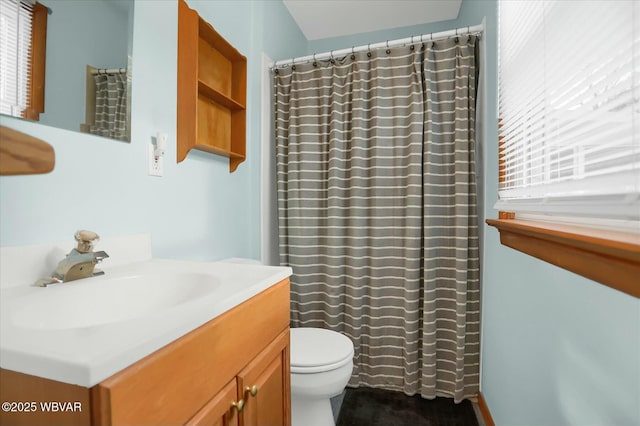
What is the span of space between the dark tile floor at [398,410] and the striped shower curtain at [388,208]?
0.05 m

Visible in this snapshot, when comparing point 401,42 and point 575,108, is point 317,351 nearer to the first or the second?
point 575,108

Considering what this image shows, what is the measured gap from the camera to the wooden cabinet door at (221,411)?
2.03 ft

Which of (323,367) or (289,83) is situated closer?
(323,367)

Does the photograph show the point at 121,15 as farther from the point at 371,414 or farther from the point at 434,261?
the point at 371,414

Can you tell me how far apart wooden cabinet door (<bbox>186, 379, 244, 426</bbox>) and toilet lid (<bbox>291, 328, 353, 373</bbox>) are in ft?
1.95

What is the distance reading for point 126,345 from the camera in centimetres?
45

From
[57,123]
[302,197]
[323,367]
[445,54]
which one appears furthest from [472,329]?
[57,123]

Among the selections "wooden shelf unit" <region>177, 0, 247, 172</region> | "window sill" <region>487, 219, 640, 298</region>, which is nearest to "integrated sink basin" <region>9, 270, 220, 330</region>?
"wooden shelf unit" <region>177, 0, 247, 172</region>

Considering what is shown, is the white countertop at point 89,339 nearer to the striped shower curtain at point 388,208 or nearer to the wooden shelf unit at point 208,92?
the wooden shelf unit at point 208,92

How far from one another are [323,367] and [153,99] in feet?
3.99

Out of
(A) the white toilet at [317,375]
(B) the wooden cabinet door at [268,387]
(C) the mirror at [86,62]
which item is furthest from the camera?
(A) the white toilet at [317,375]

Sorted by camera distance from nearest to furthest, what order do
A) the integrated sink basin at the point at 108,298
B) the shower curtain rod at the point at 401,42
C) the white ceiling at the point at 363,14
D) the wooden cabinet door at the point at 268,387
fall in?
the integrated sink basin at the point at 108,298, the wooden cabinet door at the point at 268,387, the shower curtain rod at the point at 401,42, the white ceiling at the point at 363,14

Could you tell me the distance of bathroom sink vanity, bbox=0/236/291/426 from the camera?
0.42 m

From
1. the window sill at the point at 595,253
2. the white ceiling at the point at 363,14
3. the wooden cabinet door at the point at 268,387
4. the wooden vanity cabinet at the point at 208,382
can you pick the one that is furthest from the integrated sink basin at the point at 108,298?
the white ceiling at the point at 363,14
